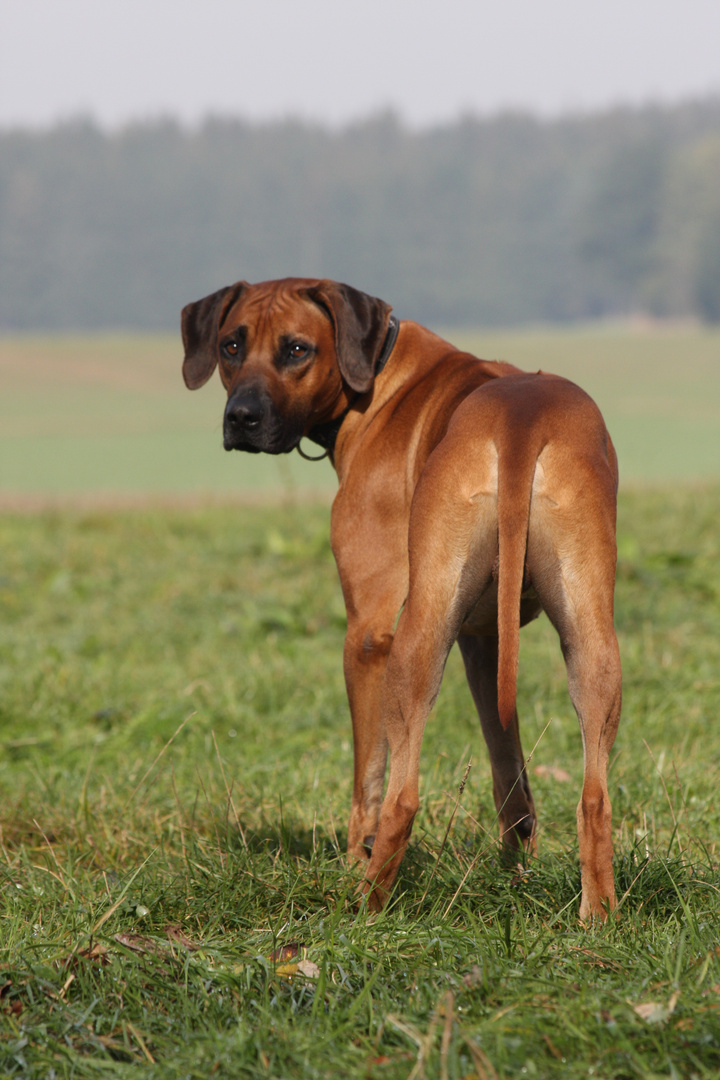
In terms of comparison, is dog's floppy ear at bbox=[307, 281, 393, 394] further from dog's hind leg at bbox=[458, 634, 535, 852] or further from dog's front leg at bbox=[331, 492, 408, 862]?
dog's hind leg at bbox=[458, 634, 535, 852]

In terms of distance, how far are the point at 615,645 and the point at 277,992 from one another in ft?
3.52

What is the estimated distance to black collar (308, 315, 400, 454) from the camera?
11.7 ft

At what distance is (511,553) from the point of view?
2568 millimetres

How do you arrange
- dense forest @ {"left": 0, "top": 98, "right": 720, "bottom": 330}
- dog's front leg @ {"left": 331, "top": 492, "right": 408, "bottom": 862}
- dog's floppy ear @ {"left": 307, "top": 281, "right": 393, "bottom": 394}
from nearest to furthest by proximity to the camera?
1. dog's front leg @ {"left": 331, "top": 492, "right": 408, "bottom": 862}
2. dog's floppy ear @ {"left": 307, "top": 281, "right": 393, "bottom": 394}
3. dense forest @ {"left": 0, "top": 98, "right": 720, "bottom": 330}

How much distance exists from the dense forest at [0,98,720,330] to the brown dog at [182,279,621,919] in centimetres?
8410

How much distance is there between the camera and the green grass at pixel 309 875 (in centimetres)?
201

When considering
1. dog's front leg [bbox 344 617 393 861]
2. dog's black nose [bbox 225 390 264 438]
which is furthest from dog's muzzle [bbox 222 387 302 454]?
dog's front leg [bbox 344 617 393 861]

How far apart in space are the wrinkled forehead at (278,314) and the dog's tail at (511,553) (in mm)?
1071

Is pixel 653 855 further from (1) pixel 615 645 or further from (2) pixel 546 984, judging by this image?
(2) pixel 546 984

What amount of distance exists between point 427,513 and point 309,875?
1.01m

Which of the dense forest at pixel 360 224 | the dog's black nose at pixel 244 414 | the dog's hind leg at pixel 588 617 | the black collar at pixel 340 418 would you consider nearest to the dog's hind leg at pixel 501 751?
the dog's hind leg at pixel 588 617

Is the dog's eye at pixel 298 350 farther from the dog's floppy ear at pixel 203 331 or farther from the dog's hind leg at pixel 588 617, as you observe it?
the dog's hind leg at pixel 588 617

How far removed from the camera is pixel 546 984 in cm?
212

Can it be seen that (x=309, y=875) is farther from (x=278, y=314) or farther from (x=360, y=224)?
(x=360, y=224)
